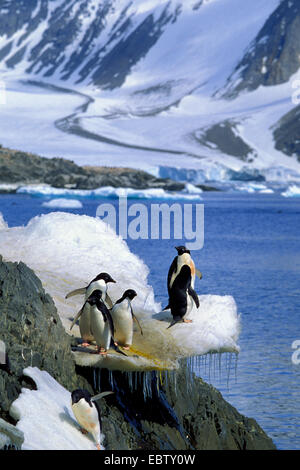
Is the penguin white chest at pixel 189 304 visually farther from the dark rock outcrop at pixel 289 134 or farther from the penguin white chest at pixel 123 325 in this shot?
the dark rock outcrop at pixel 289 134

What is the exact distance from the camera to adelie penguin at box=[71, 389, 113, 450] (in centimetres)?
756

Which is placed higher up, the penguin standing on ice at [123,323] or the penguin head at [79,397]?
the penguin standing on ice at [123,323]

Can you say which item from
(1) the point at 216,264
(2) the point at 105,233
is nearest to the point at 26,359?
(2) the point at 105,233

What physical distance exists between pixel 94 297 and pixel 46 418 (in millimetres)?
1934

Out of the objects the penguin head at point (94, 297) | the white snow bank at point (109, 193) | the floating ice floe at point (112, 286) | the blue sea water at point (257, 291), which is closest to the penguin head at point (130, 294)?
the penguin head at point (94, 297)

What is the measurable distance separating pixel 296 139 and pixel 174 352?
518 ft

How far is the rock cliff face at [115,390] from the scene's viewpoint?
8172mm

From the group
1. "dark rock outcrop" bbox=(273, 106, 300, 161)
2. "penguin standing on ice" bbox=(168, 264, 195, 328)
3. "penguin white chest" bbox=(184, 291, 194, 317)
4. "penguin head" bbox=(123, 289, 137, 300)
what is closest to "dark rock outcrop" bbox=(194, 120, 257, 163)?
"dark rock outcrop" bbox=(273, 106, 300, 161)

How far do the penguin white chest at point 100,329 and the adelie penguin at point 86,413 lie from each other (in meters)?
1.17

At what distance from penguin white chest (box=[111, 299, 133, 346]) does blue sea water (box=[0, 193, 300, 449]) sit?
3024 mm

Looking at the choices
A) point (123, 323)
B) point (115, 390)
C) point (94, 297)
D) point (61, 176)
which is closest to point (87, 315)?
point (94, 297)

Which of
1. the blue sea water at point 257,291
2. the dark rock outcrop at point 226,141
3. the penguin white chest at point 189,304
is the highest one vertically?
the dark rock outcrop at point 226,141

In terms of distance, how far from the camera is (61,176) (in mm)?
85875
